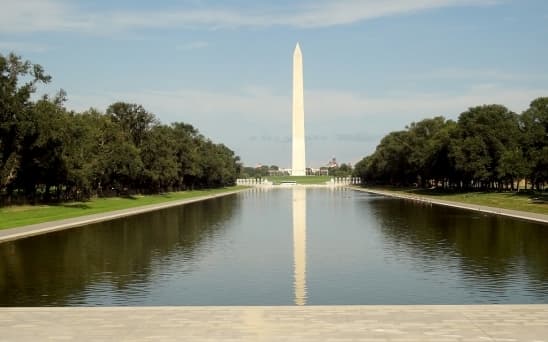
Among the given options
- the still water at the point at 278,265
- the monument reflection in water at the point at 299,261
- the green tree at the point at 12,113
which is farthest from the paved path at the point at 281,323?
the green tree at the point at 12,113

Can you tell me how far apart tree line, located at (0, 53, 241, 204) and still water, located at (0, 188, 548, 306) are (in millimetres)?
18942

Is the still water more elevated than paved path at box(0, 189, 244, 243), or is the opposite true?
paved path at box(0, 189, 244, 243)

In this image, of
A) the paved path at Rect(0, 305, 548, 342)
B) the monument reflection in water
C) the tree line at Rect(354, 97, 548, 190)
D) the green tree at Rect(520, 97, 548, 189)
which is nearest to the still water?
the monument reflection in water

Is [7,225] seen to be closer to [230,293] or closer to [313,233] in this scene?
[313,233]

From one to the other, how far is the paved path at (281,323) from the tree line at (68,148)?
1571 inches

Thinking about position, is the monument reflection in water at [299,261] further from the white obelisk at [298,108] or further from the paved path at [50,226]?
the white obelisk at [298,108]

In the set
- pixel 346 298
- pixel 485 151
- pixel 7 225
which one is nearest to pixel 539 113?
pixel 485 151

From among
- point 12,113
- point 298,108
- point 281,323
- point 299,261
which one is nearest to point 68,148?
point 12,113

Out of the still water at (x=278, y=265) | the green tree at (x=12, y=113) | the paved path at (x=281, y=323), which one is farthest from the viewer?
the green tree at (x=12, y=113)

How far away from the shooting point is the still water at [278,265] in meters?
15.9

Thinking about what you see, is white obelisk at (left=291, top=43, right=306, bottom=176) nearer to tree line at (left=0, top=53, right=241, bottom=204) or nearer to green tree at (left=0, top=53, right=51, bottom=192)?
tree line at (left=0, top=53, right=241, bottom=204)

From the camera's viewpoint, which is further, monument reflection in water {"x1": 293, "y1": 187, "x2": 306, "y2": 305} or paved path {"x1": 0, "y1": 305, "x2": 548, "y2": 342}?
monument reflection in water {"x1": 293, "y1": 187, "x2": 306, "y2": 305}

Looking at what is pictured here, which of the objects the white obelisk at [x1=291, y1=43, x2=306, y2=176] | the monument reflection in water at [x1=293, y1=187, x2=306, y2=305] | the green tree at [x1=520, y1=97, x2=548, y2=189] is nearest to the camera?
the monument reflection in water at [x1=293, y1=187, x2=306, y2=305]

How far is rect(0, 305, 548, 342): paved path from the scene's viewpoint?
10945mm
